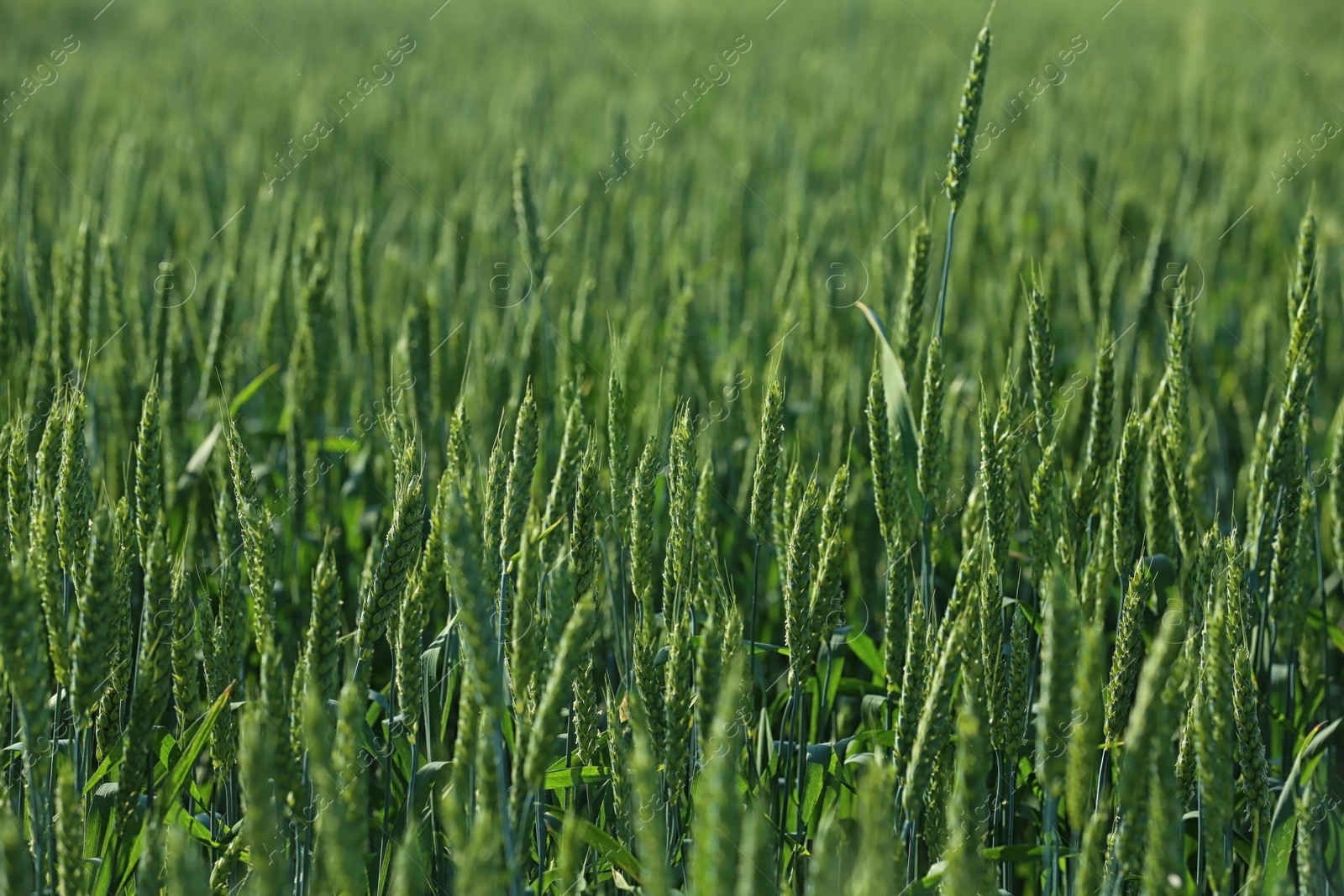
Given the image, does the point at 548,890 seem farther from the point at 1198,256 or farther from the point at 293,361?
the point at 1198,256

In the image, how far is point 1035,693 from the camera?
1883mm

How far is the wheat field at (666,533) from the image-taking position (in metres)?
1.11

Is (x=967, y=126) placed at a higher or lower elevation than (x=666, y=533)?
higher

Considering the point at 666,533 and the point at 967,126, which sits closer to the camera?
the point at 967,126

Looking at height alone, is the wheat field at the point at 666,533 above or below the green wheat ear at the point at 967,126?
below

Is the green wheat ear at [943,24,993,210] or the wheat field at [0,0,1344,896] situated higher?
the green wheat ear at [943,24,993,210]

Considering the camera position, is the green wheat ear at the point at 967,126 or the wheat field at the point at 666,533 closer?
the wheat field at the point at 666,533

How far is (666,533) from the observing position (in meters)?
2.27

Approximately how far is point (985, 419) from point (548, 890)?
2.81 ft

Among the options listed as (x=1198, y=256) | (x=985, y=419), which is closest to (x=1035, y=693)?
(x=985, y=419)

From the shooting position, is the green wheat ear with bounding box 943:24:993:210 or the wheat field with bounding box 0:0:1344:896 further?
the green wheat ear with bounding box 943:24:993:210

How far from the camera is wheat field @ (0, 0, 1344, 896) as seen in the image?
1106 millimetres

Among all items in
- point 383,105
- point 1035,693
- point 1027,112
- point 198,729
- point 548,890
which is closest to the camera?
point 198,729

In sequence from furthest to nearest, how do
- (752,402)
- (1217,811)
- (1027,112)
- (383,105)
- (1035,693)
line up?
(1027,112)
(383,105)
(752,402)
(1035,693)
(1217,811)
